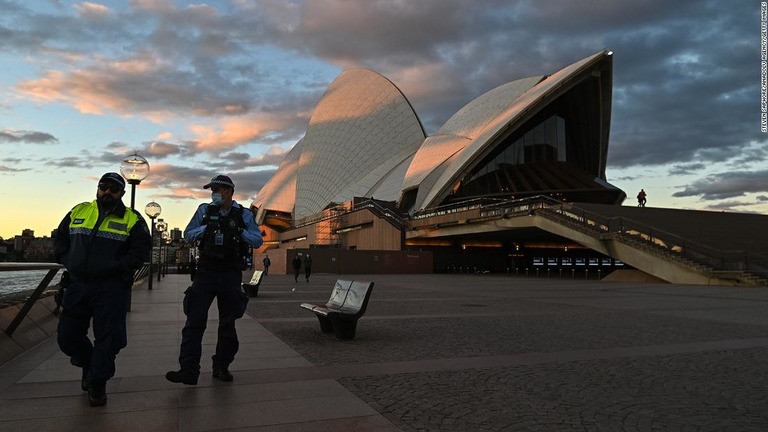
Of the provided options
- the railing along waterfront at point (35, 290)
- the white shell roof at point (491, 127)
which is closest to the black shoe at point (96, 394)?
the railing along waterfront at point (35, 290)

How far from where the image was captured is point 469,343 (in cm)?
641

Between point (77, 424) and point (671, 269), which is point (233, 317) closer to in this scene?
point (77, 424)

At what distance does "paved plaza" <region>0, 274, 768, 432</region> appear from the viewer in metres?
3.41

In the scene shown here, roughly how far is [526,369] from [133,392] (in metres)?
3.35

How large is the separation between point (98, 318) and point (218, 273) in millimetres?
915

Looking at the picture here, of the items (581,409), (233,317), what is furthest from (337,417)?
(581,409)

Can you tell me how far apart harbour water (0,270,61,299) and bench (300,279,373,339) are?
3272 mm

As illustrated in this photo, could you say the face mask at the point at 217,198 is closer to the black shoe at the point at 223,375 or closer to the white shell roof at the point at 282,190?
the black shoe at the point at 223,375

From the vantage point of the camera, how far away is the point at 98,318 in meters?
3.72

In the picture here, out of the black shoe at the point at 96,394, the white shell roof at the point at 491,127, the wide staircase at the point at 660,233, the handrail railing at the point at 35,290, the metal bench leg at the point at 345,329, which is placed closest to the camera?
the black shoe at the point at 96,394

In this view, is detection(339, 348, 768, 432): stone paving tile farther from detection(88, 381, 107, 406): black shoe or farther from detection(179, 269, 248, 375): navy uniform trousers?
detection(88, 381, 107, 406): black shoe

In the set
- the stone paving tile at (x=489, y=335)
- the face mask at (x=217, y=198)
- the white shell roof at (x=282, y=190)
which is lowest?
the stone paving tile at (x=489, y=335)

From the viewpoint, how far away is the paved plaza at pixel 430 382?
11.2 ft

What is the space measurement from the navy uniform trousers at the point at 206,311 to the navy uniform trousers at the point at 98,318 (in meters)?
0.50
